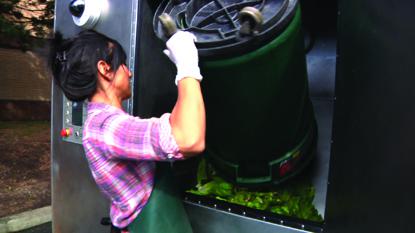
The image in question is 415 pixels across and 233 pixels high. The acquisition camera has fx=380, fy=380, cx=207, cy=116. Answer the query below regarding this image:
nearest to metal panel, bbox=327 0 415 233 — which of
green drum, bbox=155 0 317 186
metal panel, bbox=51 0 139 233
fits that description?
green drum, bbox=155 0 317 186

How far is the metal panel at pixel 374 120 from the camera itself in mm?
1382

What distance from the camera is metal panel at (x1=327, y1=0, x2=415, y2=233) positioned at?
138 centimetres

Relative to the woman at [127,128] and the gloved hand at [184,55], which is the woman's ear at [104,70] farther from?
the gloved hand at [184,55]

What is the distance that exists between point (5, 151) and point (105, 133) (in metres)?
6.36

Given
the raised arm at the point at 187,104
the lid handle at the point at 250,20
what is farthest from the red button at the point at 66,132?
the lid handle at the point at 250,20

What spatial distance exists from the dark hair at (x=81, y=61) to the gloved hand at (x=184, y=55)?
0.27m

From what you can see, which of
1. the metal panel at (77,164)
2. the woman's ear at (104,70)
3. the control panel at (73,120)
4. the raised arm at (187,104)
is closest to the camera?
the raised arm at (187,104)

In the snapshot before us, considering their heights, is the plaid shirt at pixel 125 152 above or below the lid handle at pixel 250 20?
below

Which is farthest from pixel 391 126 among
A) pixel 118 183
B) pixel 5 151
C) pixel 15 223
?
pixel 5 151

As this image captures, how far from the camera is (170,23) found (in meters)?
1.46

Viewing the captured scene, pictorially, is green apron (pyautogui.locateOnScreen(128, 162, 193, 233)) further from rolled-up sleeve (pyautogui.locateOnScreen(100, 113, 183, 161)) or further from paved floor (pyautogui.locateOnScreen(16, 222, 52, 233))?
paved floor (pyautogui.locateOnScreen(16, 222, 52, 233))

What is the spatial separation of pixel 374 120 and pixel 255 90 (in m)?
0.47

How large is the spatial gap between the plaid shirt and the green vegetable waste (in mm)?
668

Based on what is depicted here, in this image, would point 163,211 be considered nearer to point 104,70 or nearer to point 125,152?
point 125,152
